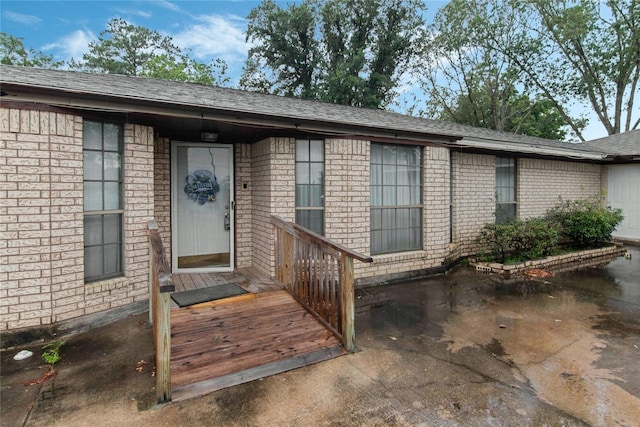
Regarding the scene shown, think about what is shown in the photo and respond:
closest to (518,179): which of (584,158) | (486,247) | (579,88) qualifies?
(486,247)

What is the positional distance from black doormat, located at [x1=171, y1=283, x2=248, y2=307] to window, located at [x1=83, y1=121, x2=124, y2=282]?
2.69 feet

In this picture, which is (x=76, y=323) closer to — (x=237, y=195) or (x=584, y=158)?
(x=237, y=195)

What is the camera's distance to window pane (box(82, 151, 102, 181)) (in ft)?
13.6

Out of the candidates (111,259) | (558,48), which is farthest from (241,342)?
(558,48)

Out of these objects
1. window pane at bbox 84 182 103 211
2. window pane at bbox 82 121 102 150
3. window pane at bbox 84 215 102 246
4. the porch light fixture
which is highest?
the porch light fixture

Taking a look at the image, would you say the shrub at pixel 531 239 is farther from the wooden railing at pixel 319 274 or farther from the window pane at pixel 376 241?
the wooden railing at pixel 319 274

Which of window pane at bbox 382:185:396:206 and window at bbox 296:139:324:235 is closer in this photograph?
window at bbox 296:139:324:235

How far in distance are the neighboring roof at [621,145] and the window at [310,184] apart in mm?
9889

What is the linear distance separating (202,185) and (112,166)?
5.90 ft

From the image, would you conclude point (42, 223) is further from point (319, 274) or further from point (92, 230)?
point (319, 274)

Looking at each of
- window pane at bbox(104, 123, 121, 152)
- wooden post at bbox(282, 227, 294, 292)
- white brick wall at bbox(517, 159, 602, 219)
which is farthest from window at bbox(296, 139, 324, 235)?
white brick wall at bbox(517, 159, 602, 219)

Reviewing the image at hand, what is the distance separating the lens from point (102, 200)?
14.1ft

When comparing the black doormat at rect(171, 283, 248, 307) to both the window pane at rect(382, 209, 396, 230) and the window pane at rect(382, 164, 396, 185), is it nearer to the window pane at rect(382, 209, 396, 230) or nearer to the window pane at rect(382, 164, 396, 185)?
the window pane at rect(382, 209, 396, 230)

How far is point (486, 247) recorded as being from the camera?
7914mm
